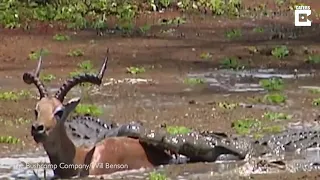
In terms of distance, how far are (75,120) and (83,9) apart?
17.8 meters

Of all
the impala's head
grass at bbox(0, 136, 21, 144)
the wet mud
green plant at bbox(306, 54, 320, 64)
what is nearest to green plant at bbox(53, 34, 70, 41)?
the wet mud

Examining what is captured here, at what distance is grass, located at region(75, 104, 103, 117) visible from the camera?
526 inches

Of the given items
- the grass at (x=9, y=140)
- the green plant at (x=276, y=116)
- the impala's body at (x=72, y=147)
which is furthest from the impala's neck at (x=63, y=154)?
the green plant at (x=276, y=116)

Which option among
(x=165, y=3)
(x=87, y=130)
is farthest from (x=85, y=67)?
(x=165, y=3)

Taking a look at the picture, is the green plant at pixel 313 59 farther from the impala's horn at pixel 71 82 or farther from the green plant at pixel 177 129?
the impala's horn at pixel 71 82

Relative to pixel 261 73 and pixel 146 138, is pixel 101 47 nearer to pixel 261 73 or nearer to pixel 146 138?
pixel 261 73

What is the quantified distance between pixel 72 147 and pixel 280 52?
41.0 feet

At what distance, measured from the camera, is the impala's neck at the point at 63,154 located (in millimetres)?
8703

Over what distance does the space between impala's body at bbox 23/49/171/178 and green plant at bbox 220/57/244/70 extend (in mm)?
9147

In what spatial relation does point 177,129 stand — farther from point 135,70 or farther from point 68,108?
point 135,70

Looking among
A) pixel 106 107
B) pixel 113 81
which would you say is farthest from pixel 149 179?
pixel 113 81

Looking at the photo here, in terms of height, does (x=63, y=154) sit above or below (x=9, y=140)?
above

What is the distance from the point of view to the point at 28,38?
23.7 m

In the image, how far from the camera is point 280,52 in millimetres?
20922
